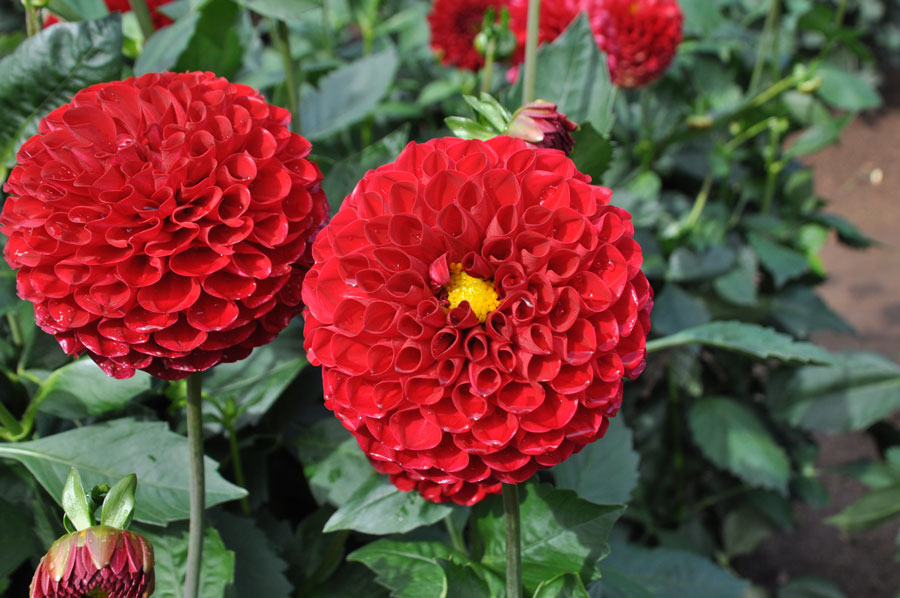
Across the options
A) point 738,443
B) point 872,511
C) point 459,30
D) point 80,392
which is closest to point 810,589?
point 872,511

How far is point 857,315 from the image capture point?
2.93m

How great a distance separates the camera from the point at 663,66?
51.3 inches

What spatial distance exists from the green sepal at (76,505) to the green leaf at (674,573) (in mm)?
691

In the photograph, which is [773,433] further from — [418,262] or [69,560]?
[69,560]

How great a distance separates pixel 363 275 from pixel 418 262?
0.04 metres

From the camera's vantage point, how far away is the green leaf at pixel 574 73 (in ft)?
3.05

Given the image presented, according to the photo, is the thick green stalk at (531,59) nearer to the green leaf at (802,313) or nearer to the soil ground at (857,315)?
the green leaf at (802,313)

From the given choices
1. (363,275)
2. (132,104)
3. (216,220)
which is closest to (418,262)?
(363,275)

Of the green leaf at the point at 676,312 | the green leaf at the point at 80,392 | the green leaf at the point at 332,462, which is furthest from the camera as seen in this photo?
the green leaf at the point at 676,312

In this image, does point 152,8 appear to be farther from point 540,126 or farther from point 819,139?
point 819,139

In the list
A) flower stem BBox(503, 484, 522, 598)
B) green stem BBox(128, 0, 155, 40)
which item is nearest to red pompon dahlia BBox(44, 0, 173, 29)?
green stem BBox(128, 0, 155, 40)

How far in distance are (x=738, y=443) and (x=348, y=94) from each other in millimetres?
990

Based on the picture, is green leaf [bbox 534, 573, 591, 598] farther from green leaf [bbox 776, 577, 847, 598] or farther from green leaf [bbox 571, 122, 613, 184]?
green leaf [bbox 776, 577, 847, 598]

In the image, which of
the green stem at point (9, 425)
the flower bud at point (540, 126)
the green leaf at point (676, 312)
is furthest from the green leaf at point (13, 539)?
the green leaf at point (676, 312)
